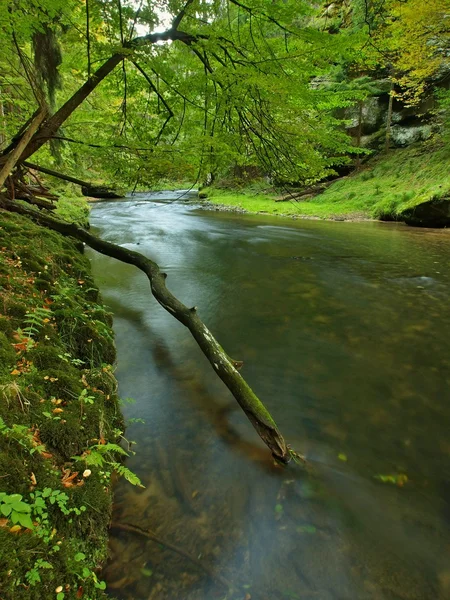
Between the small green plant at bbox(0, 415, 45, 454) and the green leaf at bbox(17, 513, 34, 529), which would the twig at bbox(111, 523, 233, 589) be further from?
the green leaf at bbox(17, 513, 34, 529)

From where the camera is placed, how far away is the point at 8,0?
3.56 metres

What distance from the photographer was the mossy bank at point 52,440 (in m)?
1.43

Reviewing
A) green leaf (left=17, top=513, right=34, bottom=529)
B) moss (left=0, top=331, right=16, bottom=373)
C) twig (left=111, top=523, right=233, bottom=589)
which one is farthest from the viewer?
moss (left=0, top=331, right=16, bottom=373)

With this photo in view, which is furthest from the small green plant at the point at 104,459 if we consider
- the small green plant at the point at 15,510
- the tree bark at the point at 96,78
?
the tree bark at the point at 96,78

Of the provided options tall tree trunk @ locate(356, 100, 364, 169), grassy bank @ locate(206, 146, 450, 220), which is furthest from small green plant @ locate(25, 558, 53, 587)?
tall tree trunk @ locate(356, 100, 364, 169)

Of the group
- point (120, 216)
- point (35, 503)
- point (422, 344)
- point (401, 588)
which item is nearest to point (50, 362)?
point (35, 503)

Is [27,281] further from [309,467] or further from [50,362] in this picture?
[309,467]

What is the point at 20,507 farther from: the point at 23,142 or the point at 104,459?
the point at 23,142

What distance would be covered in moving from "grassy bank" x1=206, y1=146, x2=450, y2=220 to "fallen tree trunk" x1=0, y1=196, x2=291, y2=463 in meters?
8.32

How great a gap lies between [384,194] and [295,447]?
60.7ft

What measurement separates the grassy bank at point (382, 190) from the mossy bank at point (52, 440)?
11.1 m

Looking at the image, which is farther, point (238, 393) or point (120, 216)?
point (120, 216)

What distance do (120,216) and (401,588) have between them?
19.1 metres

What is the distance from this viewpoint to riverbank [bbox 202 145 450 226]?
1401 centimetres
